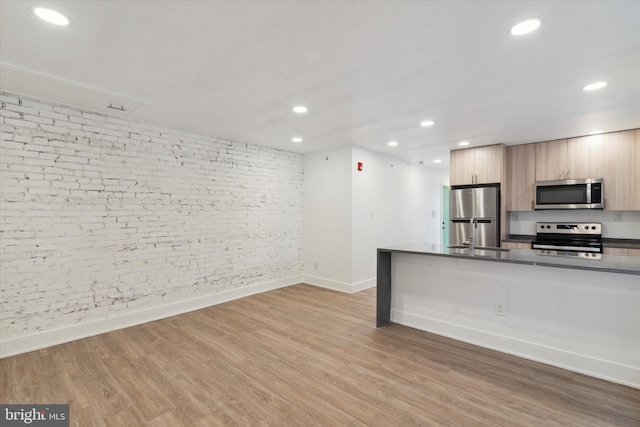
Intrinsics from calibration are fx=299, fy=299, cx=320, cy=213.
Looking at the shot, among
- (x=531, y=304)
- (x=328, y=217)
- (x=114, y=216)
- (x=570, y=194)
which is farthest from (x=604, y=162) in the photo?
(x=114, y=216)

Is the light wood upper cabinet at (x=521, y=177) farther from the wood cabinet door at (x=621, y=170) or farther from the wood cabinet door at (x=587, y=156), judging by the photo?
the wood cabinet door at (x=621, y=170)

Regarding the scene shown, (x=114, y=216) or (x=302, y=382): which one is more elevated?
(x=114, y=216)

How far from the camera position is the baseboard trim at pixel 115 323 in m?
3.04

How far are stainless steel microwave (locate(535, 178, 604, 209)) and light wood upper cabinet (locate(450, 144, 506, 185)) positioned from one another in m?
0.65

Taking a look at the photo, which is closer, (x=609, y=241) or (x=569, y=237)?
(x=609, y=241)

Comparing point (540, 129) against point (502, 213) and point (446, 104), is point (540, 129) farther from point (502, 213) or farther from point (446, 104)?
point (446, 104)

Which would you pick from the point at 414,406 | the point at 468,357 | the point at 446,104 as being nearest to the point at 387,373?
the point at 414,406

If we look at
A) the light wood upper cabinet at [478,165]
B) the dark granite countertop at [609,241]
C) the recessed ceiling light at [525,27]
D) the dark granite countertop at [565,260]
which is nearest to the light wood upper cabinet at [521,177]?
the light wood upper cabinet at [478,165]

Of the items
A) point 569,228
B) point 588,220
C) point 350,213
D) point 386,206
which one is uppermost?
point 386,206

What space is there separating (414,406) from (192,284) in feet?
11.3

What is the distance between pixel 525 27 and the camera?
190 centimetres

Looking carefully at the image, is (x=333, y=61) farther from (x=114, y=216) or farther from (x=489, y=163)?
(x=489, y=163)

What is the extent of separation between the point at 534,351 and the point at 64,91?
5.16 metres

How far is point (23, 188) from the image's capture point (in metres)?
3.09
